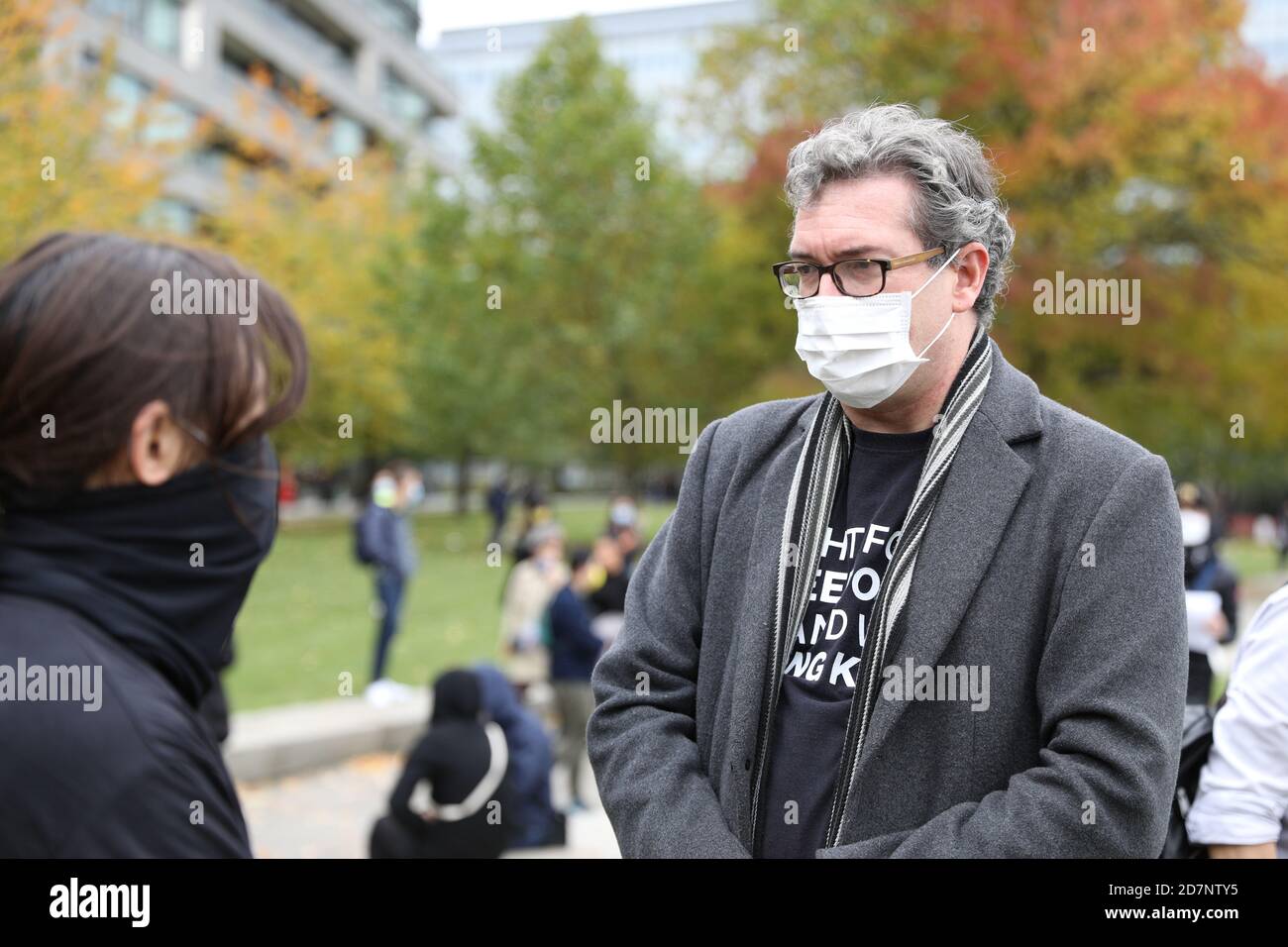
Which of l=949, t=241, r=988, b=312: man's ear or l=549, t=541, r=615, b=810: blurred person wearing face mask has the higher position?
l=949, t=241, r=988, b=312: man's ear

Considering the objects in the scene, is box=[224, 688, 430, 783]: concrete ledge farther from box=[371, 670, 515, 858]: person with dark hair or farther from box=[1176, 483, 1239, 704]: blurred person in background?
box=[1176, 483, 1239, 704]: blurred person in background

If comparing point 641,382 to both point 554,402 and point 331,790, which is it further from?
point 331,790

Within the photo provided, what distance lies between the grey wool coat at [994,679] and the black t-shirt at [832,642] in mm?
60

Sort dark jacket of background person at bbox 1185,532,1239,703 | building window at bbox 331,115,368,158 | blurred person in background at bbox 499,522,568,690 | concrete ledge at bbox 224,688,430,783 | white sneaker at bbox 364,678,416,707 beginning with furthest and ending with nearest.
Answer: building window at bbox 331,115,368,158 → white sneaker at bbox 364,678,416,707 → blurred person in background at bbox 499,522,568,690 → concrete ledge at bbox 224,688,430,783 → dark jacket of background person at bbox 1185,532,1239,703

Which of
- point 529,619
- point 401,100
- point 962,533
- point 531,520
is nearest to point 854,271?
point 962,533

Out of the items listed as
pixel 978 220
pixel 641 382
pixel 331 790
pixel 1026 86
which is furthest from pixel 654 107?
pixel 978 220

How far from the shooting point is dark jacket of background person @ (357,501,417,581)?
33.2ft

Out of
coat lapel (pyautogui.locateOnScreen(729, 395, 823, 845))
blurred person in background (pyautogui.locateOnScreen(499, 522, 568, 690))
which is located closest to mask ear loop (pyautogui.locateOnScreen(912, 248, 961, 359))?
coat lapel (pyautogui.locateOnScreen(729, 395, 823, 845))

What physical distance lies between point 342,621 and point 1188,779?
13207 mm

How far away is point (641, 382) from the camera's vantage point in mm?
24062

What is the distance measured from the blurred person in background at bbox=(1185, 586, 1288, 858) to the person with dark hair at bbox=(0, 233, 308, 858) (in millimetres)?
1973

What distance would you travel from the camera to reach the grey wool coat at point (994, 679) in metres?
1.85

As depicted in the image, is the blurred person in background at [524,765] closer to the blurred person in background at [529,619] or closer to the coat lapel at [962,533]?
the blurred person in background at [529,619]

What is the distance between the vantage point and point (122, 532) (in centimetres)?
153
